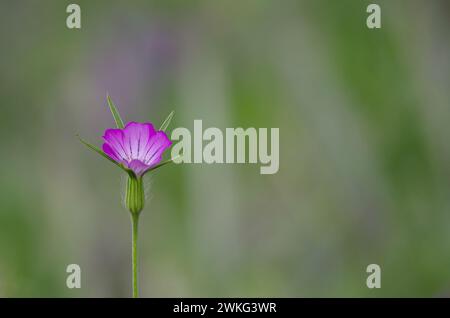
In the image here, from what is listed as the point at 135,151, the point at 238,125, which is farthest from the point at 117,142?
the point at 238,125

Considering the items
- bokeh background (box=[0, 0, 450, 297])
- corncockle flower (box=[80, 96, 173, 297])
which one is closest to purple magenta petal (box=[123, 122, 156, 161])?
corncockle flower (box=[80, 96, 173, 297])

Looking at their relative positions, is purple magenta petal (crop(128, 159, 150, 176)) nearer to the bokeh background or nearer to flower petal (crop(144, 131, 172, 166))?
flower petal (crop(144, 131, 172, 166))

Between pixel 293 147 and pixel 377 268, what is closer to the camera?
pixel 377 268

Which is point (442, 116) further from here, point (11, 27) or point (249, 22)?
point (11, 27)

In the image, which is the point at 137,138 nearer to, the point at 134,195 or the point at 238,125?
the point at 134,195

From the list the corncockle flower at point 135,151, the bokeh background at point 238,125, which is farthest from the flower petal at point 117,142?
the bokeh background at point 238,125

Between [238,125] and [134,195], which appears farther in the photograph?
[238,125]
